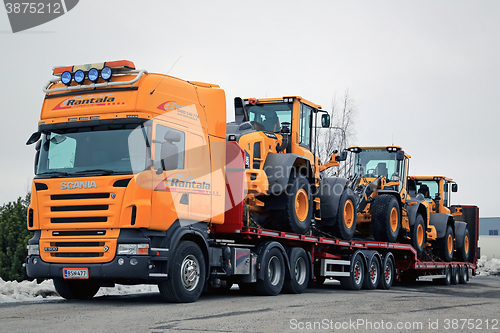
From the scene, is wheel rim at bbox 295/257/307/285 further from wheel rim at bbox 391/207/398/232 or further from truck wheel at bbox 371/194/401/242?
wheel rim at bbox 391/207/398/232

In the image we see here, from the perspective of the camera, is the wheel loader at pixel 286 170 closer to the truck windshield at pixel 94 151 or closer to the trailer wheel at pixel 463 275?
the truck windshield at pixel 94 151

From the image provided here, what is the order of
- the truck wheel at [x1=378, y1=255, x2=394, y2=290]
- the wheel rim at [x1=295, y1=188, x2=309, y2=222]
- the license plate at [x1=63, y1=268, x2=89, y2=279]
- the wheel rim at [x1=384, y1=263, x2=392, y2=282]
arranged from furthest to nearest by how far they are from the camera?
1. the wheel rim at [x1=384, y1=263, x2=392, y2=282]
2. the truck wheel at [x1=378, y1=255, x2=394, y2=290]
3. the wheel rim at [x1=295, y1=188, x2=309, y2=222]
4. the license plate at [x1=63, y1=268, x2=89, y2=279]


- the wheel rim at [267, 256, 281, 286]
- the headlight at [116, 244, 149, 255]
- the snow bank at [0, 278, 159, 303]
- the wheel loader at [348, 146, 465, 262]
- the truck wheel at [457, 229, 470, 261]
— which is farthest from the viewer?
the truck wheel at [457, 229, 470, 261]

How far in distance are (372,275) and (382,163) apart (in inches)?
162

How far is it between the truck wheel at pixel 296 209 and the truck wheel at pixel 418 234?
23.3 ft

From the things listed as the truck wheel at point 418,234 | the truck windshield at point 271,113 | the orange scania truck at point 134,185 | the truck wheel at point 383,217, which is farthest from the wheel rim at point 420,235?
the orange scania truck at point 134,185

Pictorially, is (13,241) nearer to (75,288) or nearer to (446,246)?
(75,288)

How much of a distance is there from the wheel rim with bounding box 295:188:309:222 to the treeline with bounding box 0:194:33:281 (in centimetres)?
885

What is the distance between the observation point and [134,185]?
9266mm

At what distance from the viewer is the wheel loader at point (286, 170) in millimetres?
12383

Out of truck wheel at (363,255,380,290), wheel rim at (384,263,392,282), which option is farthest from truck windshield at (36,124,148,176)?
wheel rim at (384,263,392,282)

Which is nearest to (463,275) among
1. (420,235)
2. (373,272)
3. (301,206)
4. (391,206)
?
(420,235)

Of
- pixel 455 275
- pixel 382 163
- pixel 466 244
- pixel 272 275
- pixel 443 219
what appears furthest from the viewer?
pixel 466 244

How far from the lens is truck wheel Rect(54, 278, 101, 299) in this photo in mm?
10891
